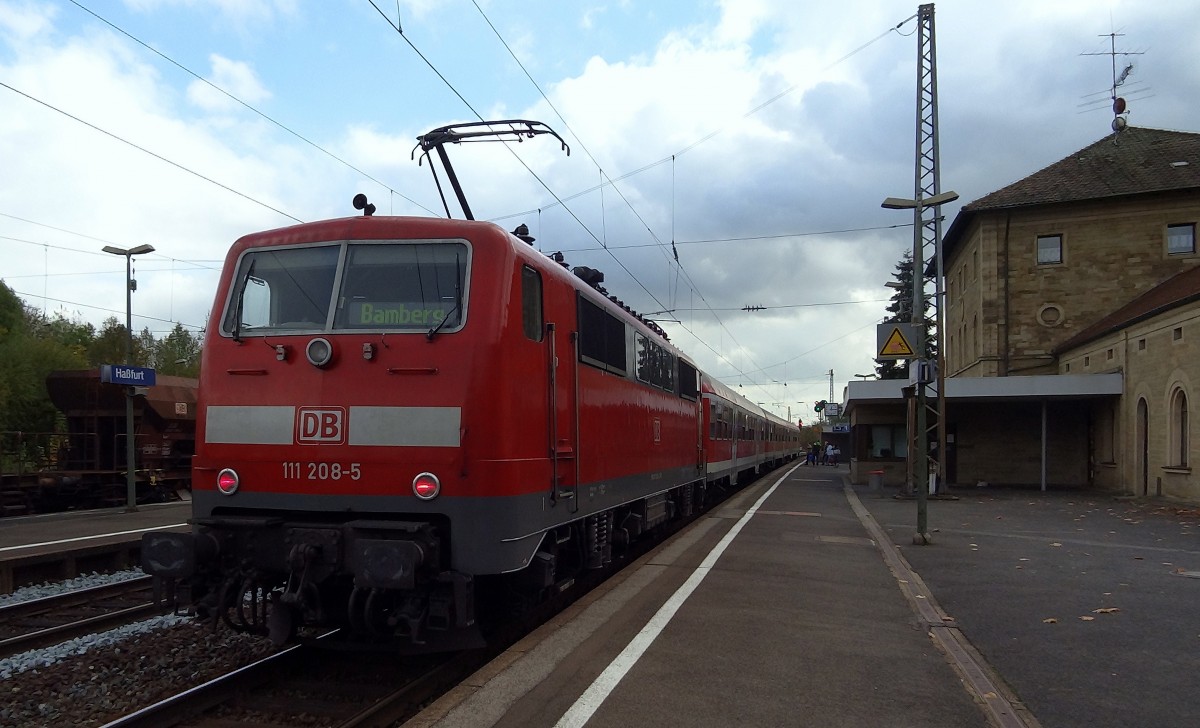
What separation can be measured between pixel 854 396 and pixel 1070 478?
7.87m

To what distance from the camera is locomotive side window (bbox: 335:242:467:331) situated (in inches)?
227

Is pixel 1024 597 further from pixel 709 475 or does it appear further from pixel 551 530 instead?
pixel 709 475

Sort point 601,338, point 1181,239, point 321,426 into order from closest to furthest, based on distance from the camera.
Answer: point 321,426 < point 601,338 < point 1181,239

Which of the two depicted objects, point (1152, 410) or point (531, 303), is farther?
point (1152, 410)

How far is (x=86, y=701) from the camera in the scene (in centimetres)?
559

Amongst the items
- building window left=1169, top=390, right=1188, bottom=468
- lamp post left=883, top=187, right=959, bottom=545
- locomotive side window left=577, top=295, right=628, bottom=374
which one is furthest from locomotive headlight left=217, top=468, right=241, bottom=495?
building window left=1169, top=390, right=1188, bottom=468

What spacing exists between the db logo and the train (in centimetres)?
1582

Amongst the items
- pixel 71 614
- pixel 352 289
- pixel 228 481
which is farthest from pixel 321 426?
pixel 71 614

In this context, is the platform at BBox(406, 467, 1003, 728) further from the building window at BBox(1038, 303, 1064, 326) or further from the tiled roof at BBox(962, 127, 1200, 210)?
the tiled roof at BBox(962, 127, 1200, 210)

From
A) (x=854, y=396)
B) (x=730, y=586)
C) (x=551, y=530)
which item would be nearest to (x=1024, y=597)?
(x=730, y=586)

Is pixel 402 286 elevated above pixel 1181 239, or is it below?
below

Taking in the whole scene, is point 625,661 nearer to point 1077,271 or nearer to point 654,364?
point 654,364

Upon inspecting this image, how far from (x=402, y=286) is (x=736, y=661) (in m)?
3.56

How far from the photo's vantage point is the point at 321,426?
5.65m
